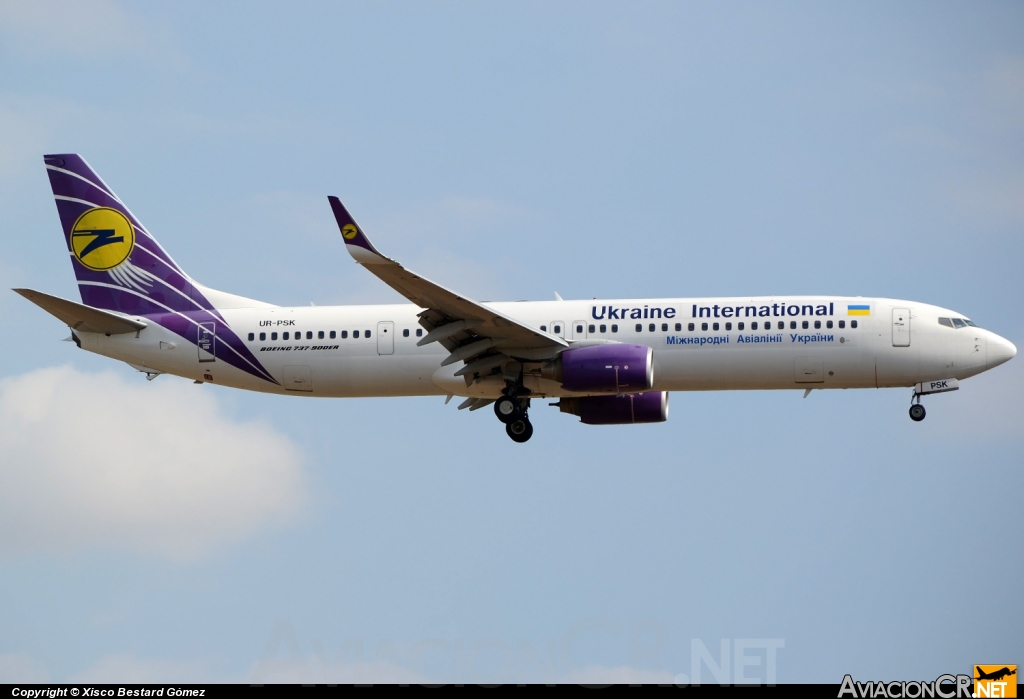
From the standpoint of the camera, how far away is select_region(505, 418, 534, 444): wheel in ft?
156

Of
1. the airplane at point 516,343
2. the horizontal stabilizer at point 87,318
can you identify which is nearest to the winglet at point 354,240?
the airplane at point 516,343

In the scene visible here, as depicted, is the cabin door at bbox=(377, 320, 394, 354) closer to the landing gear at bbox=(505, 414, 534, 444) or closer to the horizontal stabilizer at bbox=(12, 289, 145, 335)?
the landing gear at bbox=(505, 414, 534, 444)

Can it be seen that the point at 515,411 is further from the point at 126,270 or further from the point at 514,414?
the point at 126,270

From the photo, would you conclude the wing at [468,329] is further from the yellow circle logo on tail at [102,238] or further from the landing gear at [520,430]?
the yellow circle logo on tail at [102,238]

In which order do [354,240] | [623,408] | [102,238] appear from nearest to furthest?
[354,240] → [623,408] → [102,238]

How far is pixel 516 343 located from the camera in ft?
151

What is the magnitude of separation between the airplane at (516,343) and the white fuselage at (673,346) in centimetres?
4

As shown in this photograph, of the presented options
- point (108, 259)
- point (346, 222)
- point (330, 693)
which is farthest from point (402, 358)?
point (330, 693)

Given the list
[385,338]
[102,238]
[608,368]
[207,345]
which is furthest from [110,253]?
[608,368]

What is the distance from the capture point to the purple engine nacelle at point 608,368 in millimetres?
44688

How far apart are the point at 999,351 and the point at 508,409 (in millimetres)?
15130

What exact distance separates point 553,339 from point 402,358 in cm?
515

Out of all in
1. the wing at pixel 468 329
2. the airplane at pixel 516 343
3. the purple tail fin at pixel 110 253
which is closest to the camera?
the wing at pixel 468 329

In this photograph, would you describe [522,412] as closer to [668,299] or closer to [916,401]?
[668,299]
